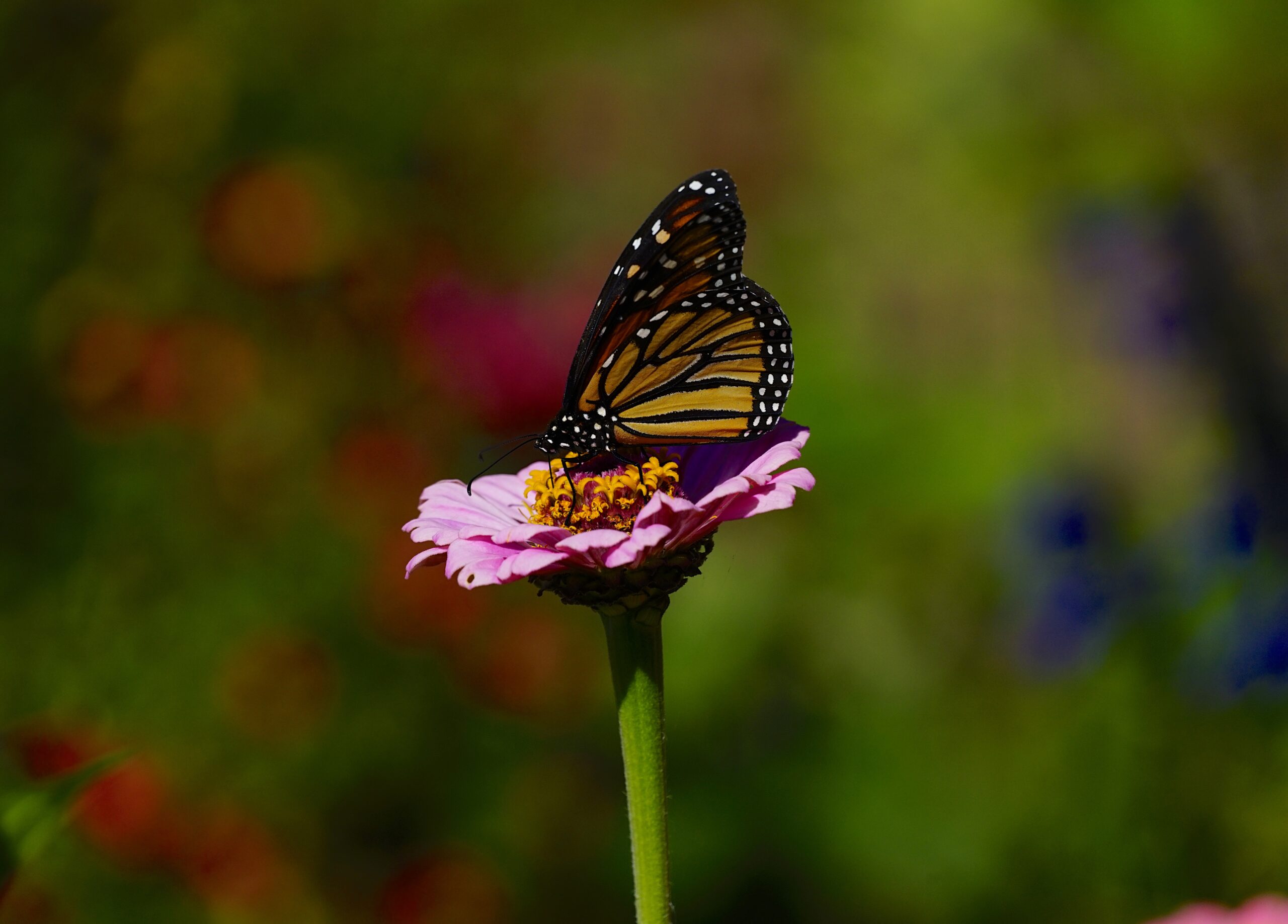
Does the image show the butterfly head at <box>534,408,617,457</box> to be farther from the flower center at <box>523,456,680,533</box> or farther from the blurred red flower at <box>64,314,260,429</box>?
the blurred red flower at <box>64,314,260,429</box>

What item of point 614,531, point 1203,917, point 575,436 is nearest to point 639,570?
point 614,531

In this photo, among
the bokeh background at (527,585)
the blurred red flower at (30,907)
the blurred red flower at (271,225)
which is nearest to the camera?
the blurred red flower at (30,907)

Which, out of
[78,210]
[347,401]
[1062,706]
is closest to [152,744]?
[347,401]

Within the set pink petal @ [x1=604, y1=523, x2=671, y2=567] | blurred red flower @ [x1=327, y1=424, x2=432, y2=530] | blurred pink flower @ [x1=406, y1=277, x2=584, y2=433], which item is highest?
blurred pink flower @ [x1=406, y1=277, x2=584, y2=433]

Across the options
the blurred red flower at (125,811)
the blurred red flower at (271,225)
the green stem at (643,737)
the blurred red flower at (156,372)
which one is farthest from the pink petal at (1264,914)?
the blurred red flower at (271,225)

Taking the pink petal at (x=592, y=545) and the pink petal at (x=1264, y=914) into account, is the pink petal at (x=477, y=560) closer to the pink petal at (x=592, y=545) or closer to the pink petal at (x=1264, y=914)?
the pink petal at (x=592, y=545)

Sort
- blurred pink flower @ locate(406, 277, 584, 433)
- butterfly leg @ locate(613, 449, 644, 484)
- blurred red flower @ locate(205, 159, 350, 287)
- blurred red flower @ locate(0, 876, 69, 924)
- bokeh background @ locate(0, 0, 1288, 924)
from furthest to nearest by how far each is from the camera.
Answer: blurred red flower @ locate(205, 159, 350, 287), blurred pink flower @ locate(406, 277, 584, 433), bokeh background @ locate(0, 0, 1288, 924), blurred red flower @ locate(0, 876, 69, 924), butterfly leg @ locate(613, 449, 644, 484)

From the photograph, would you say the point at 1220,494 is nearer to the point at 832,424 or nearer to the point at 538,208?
the point at 832,424

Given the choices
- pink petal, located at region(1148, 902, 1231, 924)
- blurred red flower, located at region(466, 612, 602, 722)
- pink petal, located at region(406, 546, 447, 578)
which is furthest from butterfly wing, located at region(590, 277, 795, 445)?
blurred red flower, located at region(466, 612, 602, 722)
